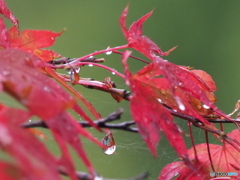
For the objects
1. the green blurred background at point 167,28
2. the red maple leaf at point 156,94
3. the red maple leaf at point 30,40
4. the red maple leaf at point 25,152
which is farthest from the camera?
the green blurred background at point 167,28

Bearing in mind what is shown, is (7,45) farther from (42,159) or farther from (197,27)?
(197,27)

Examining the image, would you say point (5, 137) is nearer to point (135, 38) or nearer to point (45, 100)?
point (45, 100)

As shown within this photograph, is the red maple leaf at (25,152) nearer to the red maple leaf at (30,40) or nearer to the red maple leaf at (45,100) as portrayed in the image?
the red maple leaf at (45,100)

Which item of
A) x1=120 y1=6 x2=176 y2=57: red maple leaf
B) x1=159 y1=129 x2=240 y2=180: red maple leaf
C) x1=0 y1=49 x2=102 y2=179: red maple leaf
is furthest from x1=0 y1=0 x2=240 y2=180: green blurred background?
x1=0 y1=49 x2=102 y2=179: red maple leaf

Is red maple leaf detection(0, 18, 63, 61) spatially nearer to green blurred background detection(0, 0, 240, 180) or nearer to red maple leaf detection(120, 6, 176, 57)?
red maple leaf detection(120, 6, 176, 57)

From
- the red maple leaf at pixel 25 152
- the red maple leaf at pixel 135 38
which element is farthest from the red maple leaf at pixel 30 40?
the red maple leaf at pixel 25 152
